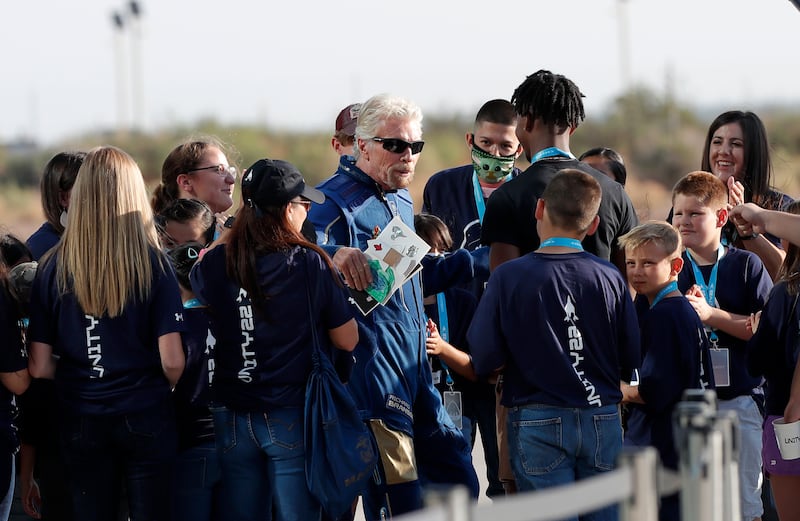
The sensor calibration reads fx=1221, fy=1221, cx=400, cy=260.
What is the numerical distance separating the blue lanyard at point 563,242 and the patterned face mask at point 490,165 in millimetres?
1585

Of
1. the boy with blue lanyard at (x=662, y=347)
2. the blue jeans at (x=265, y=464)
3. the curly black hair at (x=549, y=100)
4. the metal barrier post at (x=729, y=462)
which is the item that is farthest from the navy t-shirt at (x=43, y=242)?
the metal barrier post at (x=729, y=462)

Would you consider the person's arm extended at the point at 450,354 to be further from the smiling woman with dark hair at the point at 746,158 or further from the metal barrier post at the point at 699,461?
the metal barrier post at the point at 699,461

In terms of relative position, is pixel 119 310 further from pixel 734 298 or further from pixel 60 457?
pixel 734 298

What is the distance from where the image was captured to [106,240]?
4930 mm

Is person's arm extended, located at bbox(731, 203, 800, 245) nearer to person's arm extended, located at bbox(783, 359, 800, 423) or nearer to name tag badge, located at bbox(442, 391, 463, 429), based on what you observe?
person's arm extended, located at bbox(783, 359, 800, 423)

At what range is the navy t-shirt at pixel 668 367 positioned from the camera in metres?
5.42

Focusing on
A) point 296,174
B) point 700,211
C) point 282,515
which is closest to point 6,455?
point 282,515

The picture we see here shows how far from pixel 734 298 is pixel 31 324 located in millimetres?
3331

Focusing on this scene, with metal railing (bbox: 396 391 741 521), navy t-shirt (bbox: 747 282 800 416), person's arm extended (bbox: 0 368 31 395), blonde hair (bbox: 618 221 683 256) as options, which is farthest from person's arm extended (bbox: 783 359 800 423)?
person's arm extended (bbox: 0 368 31 395)

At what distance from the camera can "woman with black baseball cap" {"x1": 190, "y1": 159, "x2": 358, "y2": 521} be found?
16.0 feet

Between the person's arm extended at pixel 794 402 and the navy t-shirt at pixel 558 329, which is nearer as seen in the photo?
the navy t-shirt at pixel 558 329

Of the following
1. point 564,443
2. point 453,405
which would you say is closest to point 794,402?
point 564,443

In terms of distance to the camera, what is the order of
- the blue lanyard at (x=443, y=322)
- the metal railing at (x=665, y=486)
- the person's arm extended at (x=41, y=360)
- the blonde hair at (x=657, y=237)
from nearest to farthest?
the metal railing at (x=665, y=486), the person's arm extended at (x=41, y=360), the blonde hair at (x=657, y=237), the blue lanyard at (x=443, y=322)

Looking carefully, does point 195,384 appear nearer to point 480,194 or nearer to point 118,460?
point 118,460
